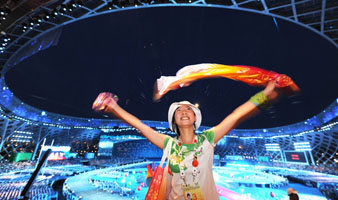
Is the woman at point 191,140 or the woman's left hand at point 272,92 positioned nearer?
the woman at point 191,140

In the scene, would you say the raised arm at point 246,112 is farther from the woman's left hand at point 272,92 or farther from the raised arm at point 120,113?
the raised arm at point 120,113

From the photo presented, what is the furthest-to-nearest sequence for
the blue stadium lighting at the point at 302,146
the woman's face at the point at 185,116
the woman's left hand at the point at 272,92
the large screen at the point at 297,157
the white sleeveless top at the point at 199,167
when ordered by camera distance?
the blue stadium lighting at the point at 302,146 < the large screen at the point at 297,157 < the woman's face at the point at 185,116 < the woman's left hand at the point at 272,92 < the white sleeveless top at the point at 199,167

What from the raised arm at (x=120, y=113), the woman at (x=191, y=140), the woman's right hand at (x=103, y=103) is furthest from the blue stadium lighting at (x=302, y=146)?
the woman's right hand at (x=103, y=103)

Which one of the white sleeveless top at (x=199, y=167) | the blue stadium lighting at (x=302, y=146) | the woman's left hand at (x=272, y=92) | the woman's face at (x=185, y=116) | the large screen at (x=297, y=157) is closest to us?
the white sleeveless top at (x=199, y=167)

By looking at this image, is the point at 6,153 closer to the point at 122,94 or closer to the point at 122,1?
the point at 122,94

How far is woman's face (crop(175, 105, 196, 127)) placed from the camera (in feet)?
8.15

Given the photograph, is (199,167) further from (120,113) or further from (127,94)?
(127,94)

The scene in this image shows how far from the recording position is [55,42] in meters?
12.9

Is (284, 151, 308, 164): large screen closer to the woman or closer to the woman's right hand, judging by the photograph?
the woman

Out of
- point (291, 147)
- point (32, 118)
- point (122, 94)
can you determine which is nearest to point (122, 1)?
point (122, 94)

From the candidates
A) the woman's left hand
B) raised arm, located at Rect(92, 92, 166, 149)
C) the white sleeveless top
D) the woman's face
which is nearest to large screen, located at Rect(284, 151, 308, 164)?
the woman's left hand

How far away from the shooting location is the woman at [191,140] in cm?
213

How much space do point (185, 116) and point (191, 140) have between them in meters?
0.38

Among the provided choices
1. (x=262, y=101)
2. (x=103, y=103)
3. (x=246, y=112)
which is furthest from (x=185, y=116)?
(x=103, y=103)
